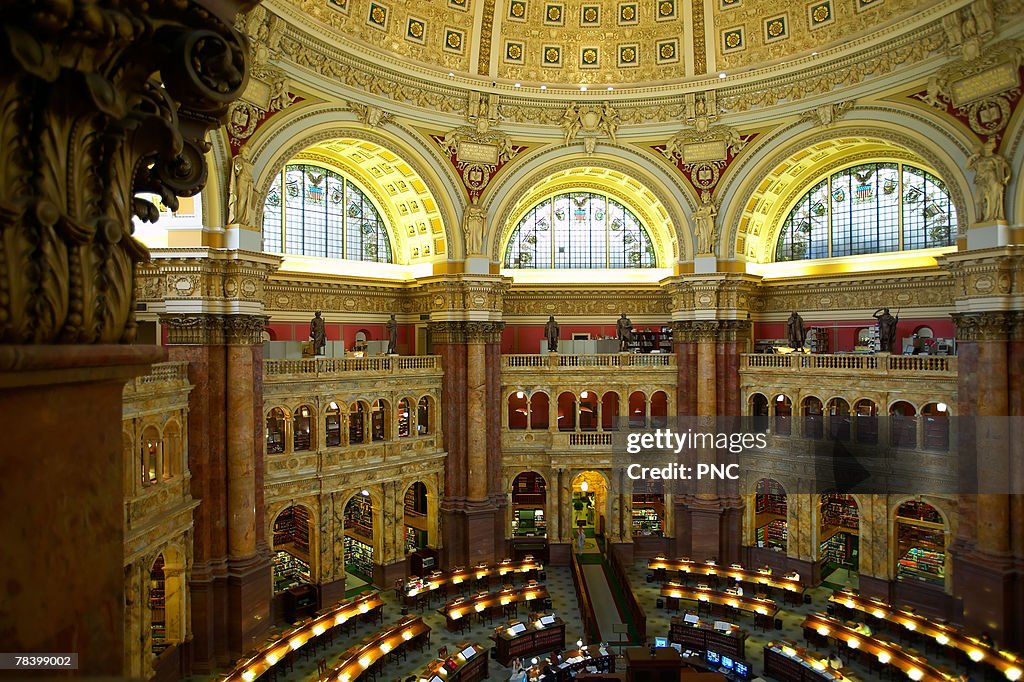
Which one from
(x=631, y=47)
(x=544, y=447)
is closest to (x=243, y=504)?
(x=544, y=447)

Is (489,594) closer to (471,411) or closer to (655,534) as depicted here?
(471,411)

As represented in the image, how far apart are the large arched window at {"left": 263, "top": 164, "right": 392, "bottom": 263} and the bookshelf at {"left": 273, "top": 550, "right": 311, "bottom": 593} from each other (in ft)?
46.0

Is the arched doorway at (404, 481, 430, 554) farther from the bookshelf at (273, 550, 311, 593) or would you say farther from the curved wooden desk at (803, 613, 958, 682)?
the curved wooden desk at (803, 613, 958, 682)

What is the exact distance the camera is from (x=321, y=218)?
30.6 metres

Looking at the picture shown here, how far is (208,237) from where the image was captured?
2120 centimetres

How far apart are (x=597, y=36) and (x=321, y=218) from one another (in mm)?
15590

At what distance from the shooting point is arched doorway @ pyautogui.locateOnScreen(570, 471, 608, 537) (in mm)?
33656

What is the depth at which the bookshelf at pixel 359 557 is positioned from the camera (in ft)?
96.9

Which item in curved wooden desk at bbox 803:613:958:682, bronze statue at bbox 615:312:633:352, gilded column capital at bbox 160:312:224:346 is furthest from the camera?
bronze statue at bbox 615:312:633:352

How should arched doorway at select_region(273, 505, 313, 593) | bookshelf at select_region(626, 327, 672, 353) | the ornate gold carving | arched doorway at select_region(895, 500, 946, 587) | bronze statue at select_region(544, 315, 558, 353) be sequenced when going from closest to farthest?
1. the ornate gold carving
2. arched doorway at select_region(895, 500, 946, 587)
3. arched doorway at select_region(273, 505, 313, 593)
4. bronze statue at select_region(544, 315, 558, 353)
5. bookshelf at select_region(626, 327, 672, 353)

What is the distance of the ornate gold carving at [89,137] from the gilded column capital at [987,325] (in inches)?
1033

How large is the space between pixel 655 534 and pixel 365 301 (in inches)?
737

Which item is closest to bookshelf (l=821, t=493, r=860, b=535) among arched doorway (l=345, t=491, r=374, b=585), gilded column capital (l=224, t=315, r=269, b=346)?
arched doorway (l=345, t=491, r=374, b=585)

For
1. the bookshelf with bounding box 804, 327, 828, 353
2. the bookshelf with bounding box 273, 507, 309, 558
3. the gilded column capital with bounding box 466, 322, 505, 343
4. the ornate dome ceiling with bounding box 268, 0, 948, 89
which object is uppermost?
the ornate dome ceiling with bounding box 268, 0, 948, 89
